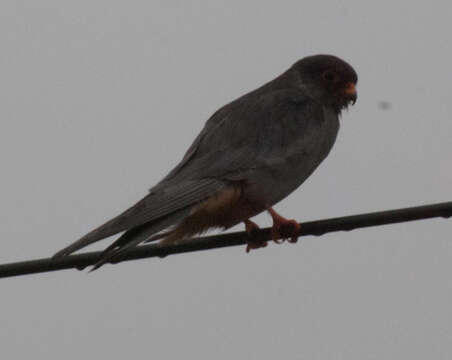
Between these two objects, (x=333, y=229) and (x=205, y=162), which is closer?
(x=333, y=229)

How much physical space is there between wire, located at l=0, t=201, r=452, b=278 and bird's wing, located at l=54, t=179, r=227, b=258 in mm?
85

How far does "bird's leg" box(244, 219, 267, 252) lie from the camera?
22.0 feet

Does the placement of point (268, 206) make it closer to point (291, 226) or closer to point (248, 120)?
point (291, 226)

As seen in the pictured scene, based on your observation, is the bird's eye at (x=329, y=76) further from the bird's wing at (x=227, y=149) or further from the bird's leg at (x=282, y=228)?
the bird's leg at (x=282, y=228)

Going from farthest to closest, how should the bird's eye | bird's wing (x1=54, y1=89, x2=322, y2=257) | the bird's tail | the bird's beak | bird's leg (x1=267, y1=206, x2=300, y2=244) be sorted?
1. the bird's eye
2. the bird's beak
3. bird's leg (x1=267, y1=206, x2=300, y2=244)
4. bird's wing (x1=54, y1=89, x2=322, y2=257)
5. the bird's tail

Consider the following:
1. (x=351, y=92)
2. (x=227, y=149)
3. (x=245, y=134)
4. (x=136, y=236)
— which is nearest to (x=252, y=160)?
(x=227, y=149)

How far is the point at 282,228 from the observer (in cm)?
681

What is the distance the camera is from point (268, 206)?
7.00 m

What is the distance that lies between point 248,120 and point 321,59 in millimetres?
947

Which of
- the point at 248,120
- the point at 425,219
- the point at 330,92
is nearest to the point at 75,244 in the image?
the point at 425,219

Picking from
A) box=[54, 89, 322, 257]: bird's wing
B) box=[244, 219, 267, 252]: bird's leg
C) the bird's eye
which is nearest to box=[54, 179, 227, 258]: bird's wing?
box=[54, 89, 322, 257]: bird's wing

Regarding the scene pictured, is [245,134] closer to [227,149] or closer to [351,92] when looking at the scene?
[227,149]

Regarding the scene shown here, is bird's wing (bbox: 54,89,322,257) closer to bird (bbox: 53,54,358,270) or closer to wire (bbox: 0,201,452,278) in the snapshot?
bird (bbox: 53,54,358,270)

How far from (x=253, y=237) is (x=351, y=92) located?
5.74 feet
